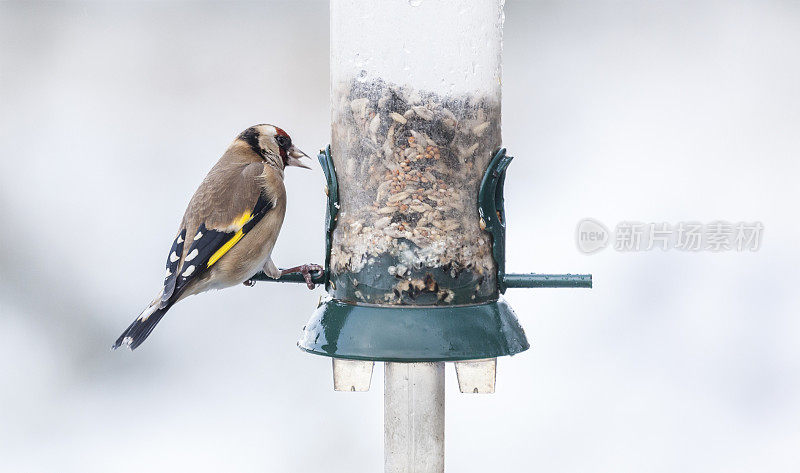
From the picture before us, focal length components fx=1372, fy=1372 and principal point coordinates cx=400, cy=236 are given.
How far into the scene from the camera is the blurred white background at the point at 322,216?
6746 millimetres

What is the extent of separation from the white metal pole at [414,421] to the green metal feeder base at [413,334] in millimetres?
118

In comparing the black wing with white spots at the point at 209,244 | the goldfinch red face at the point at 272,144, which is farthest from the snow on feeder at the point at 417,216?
the goldfinch red face at the point at 272,144

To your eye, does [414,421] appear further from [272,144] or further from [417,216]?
[272,144]

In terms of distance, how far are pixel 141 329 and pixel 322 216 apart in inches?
104

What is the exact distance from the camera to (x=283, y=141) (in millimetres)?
5215

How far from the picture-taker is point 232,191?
16.3 ft

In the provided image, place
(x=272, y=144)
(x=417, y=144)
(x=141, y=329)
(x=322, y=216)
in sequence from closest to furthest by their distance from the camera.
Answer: (x=417, y=144)
(x=141, y=329)
(x=272, y=144)
(x=322, y=216)

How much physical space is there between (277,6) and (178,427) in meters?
2.84

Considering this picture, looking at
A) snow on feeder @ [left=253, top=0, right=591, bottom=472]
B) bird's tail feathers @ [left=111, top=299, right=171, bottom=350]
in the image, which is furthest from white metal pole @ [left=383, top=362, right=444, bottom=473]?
bird's tail feathers @ [left=111, top=299, right=171, bottom=350]

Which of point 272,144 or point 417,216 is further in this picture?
point 272,144

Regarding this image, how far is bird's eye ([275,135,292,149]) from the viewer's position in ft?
17.1

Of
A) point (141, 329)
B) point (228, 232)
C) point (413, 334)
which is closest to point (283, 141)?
point (228, 232)

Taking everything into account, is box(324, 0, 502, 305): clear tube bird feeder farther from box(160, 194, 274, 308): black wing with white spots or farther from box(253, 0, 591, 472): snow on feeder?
box(160, 194, 274, 308): black wing with white spots

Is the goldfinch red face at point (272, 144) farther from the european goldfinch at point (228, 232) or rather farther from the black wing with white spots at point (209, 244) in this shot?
the black wing with white spots at point (209, 244)
